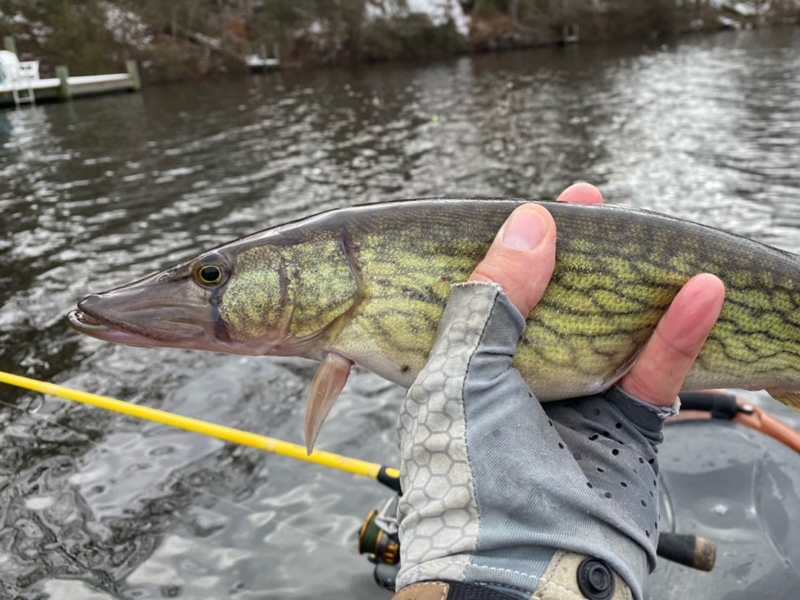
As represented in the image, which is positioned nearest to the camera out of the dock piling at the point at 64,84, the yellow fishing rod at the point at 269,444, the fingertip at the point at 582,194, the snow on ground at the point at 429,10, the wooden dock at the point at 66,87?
the fingertip at the point at 582,194

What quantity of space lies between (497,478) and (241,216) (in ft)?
28.6

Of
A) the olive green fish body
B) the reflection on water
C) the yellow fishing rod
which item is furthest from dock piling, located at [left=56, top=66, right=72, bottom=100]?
the olive green fish body

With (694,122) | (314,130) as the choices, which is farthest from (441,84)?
(694,122)

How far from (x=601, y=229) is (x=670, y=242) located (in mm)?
244

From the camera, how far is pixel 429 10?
40125 millimetres

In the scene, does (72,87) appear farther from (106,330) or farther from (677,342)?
(677,342)

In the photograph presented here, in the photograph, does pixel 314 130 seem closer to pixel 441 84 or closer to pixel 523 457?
pixel 441 84

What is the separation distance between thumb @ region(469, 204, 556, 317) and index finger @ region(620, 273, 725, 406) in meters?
0.41

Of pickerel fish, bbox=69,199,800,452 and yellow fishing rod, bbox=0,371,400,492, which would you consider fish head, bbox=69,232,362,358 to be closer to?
pickerel fish, bbox=69,199,800,452

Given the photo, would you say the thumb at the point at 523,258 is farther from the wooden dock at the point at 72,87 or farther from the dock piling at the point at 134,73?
the dock piling at the point at 134,73

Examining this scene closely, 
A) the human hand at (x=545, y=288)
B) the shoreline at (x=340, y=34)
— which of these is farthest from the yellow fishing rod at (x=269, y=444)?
the shoreline at (x=340, y=34)

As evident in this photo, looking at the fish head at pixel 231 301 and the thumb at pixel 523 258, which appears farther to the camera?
the fish head at pixel 231 301

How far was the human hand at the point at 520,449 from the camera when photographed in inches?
60.2

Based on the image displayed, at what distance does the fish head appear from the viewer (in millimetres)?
2061
